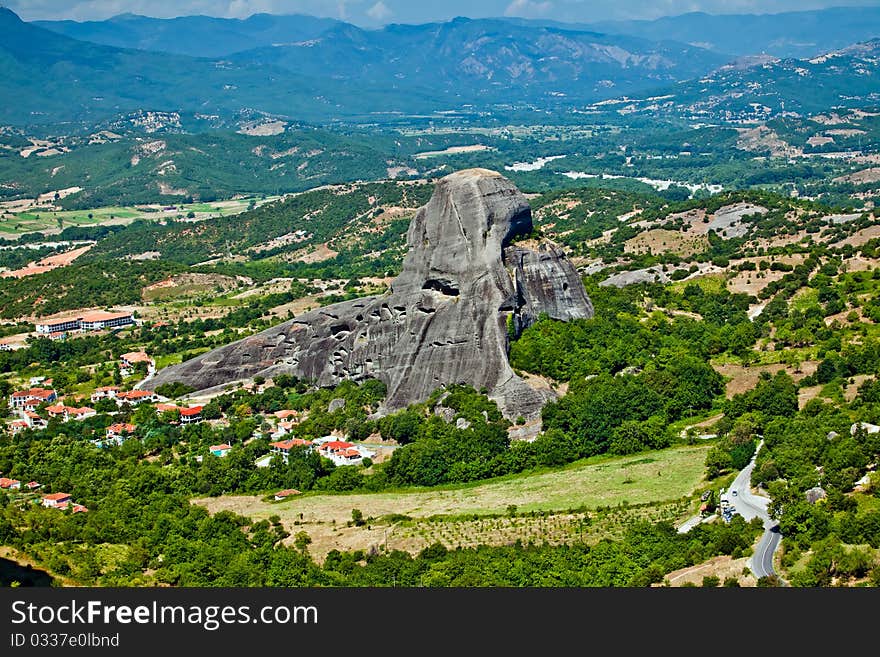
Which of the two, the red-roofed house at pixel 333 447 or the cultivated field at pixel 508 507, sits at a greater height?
the cultivated field at pixel 508 507

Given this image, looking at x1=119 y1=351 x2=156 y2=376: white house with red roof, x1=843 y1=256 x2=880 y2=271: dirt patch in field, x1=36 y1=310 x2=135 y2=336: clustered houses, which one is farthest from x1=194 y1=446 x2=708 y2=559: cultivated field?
x1=36 y1=310 x2=135 y2=336: clustered houses

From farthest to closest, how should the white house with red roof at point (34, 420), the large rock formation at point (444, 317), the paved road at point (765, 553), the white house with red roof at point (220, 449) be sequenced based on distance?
the white house with red roof at point (34, 420) < the large rock formation at point (444, 317) < the white house with red roof at point (220, 449) < the paved road at point (765, 553)

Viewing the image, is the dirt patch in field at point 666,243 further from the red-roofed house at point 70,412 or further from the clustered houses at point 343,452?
the red-roofed house at point 70,412

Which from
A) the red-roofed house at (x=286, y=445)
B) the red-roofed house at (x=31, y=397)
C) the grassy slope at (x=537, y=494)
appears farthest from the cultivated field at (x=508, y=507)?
the red-roofed house at (x=31, y=397)

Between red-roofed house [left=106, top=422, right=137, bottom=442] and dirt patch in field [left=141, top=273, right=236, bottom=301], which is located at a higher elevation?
red-roofed house [left=106, top=422, right=137, bottom=442]

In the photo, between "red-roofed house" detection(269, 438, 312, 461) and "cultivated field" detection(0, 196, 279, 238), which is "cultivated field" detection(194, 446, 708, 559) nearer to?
"red-roofed house" detection(269, 438, 312, 461)

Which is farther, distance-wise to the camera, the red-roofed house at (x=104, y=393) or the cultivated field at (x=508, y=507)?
the red-roofed house at (x=104, y=393)
